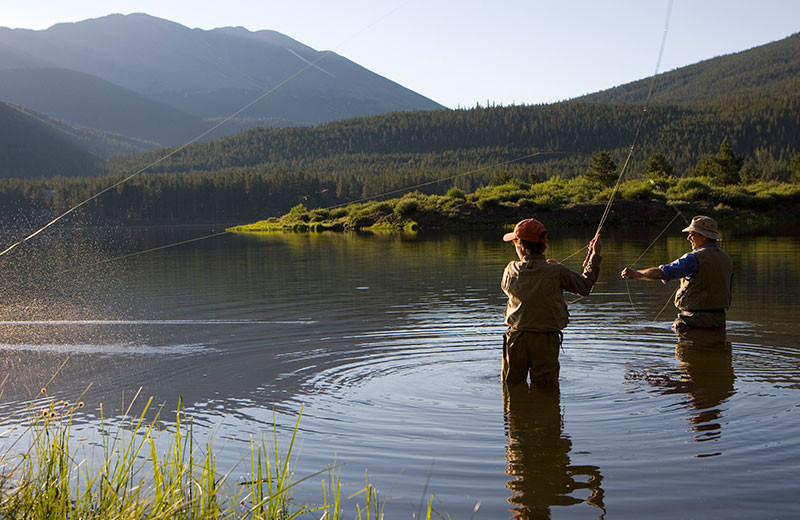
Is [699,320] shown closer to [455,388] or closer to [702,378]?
[702,378]

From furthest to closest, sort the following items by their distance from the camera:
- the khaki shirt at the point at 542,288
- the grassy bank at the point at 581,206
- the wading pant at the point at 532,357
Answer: the grassy bank at the point at 581,206, the wading pant at the point at 532,357, the khaki shirt at the point at 542,288

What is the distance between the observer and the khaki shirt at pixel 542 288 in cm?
777

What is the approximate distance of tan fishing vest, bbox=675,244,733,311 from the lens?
32.9ft

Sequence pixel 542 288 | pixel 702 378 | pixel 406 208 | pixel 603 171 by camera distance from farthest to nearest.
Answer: pixel 603 171 < pixel 406 208 < pixel 702 378 < pixel 542 288

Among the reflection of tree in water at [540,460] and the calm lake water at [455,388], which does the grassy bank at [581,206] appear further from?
the reflection of tree in water at [540,460]

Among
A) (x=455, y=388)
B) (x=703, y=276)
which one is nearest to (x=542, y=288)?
(x=455, y=388)

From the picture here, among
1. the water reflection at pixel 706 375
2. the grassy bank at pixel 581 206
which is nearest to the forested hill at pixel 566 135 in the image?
the grassy bank at pixel 581 206

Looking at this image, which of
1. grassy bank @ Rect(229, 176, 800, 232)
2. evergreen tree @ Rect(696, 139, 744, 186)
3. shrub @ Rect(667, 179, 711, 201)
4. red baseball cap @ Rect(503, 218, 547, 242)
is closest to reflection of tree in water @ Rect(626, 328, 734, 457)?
red baseball cap @ Rect(503, 218, 547, 242)

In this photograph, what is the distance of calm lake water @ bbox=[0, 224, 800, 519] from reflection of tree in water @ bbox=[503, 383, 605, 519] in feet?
0.08

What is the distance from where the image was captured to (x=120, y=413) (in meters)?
8.77

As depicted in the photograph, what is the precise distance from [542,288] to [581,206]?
53933mm

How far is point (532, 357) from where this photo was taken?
26.8 ft

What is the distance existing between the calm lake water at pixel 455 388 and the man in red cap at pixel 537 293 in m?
0.49

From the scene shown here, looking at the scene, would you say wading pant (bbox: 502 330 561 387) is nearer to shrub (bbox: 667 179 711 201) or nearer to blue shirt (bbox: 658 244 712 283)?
blue shirt (bbox: 658 244 712 283)
